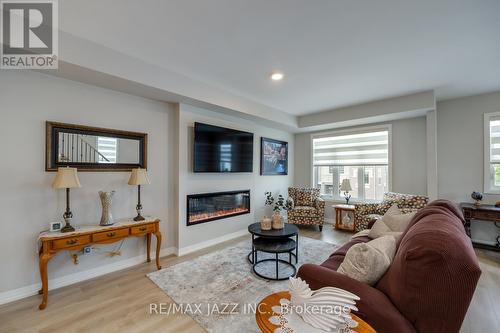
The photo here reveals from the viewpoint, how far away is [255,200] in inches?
197

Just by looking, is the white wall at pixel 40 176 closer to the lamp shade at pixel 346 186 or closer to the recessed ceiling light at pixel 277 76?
the recessed ceiling light at pixel 277 76

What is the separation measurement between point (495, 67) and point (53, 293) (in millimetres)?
6095

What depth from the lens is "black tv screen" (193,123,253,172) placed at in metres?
3.75

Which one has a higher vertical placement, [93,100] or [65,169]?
[93,100]

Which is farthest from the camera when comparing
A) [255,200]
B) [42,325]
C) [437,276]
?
[255,200]

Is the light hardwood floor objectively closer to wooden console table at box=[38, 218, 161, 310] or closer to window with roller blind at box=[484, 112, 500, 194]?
wooden console table at box=[38, 218, 161, 310]

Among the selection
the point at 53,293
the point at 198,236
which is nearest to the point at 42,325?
the point at 53,293

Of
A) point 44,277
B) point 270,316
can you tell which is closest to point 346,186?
point 270,316

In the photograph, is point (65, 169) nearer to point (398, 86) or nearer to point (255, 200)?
point (255, 200)

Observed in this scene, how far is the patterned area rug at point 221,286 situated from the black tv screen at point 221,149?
1.49 meters

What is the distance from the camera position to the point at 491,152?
3.83 metres

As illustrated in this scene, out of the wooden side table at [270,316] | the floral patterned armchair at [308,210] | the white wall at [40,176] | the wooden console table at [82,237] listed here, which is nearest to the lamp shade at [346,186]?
the floral patterned armchair at [308,210]

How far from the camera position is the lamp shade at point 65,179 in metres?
2.34

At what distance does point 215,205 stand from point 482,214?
441 centimetres
